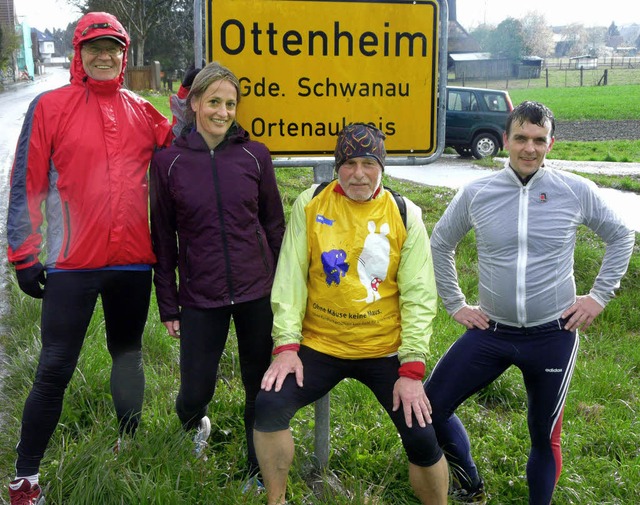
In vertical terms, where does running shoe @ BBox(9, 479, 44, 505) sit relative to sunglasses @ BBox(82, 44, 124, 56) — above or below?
below

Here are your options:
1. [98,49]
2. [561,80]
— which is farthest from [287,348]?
[561,80]

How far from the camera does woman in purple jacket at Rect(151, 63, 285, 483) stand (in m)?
2.88

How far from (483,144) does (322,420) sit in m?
A: 14.6

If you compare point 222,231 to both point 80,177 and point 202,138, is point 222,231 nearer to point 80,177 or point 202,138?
point 202,138

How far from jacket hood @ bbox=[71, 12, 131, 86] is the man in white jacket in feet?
5.26

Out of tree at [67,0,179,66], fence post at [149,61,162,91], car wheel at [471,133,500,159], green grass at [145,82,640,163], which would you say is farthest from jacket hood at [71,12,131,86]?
tree at [67,0,179,66]

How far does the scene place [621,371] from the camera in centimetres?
448

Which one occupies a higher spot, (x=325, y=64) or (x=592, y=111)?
(x=325, y=64)

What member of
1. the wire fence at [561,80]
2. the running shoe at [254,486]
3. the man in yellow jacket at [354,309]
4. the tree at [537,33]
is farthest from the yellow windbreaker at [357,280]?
the tree at [537,33]

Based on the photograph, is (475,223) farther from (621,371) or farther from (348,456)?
(621,371)

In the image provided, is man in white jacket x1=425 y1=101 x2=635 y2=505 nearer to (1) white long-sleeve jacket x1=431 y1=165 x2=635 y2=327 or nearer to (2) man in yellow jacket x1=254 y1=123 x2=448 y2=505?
(1) white long-sleeve jacket x1=431 y1=165 x2=635 y2=327

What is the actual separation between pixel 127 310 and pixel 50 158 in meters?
0.71

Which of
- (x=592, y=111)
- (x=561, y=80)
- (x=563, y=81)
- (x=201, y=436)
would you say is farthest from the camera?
(x=561, y=80)

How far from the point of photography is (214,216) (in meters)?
2.88
